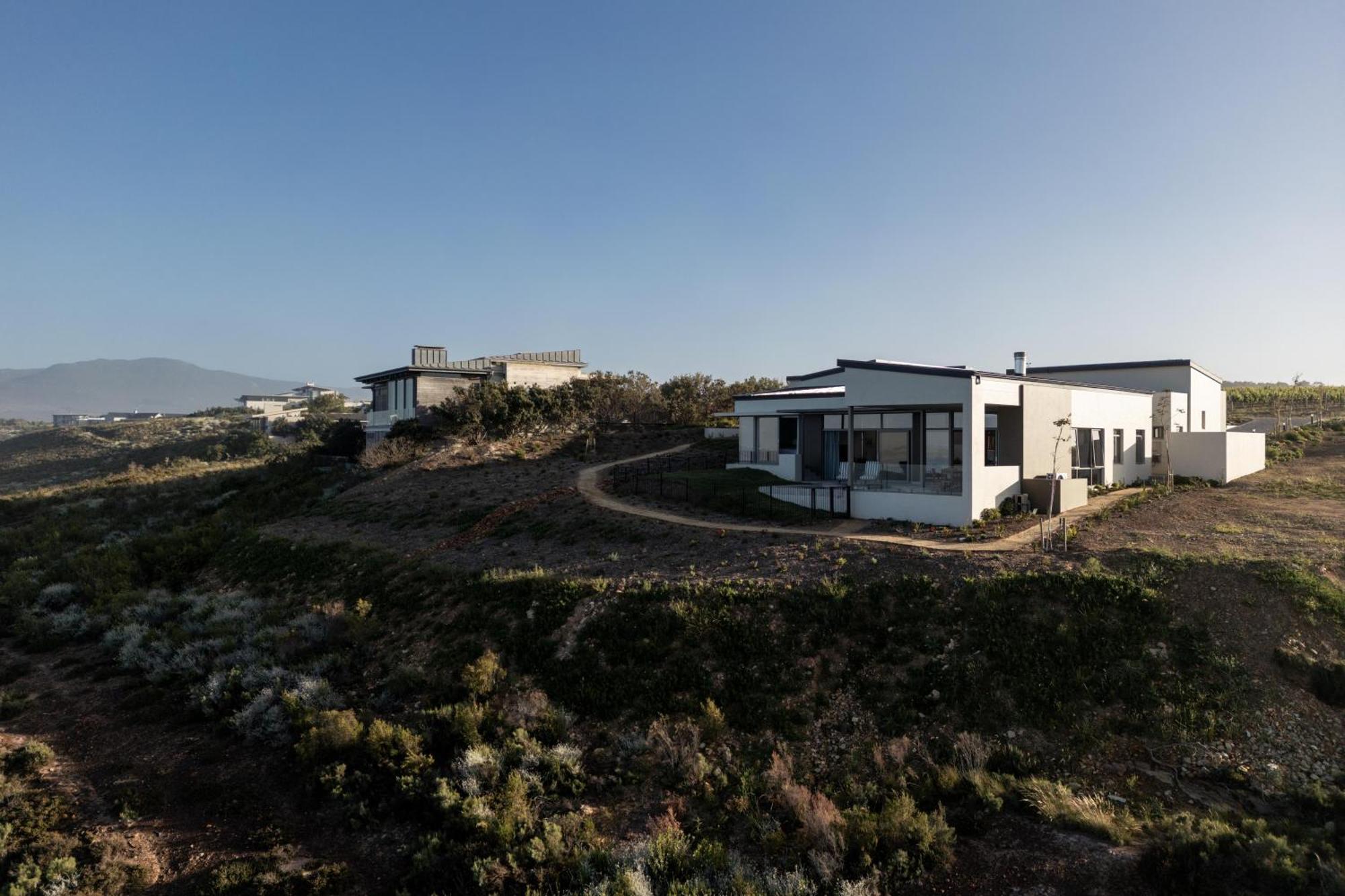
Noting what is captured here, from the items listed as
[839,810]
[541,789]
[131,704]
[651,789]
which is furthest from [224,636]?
[839,810]

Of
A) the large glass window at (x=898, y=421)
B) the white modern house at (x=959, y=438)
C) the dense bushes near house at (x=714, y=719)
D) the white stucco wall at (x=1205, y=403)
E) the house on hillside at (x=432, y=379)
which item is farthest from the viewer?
the house on hillside at (x=432, y=379)

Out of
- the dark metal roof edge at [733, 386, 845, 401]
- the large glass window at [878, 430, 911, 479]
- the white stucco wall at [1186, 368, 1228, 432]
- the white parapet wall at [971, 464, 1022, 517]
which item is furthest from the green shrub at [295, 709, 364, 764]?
the white stucco wall at [1186, 368, 1228, 432]

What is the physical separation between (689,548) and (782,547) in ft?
9.33

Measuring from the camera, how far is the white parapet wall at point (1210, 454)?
29406 millimetres

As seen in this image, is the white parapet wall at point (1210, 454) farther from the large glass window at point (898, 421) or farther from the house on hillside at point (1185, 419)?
the large glass window at point (898, 421)

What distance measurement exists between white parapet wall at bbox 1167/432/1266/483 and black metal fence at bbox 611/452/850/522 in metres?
16.0

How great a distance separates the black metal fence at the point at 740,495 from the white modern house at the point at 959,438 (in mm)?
985

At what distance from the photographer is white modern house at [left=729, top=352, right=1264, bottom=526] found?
21516mm

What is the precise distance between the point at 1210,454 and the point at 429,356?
145 ft

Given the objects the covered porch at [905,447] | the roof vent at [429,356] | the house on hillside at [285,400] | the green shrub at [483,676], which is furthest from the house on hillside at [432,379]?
the house on hillside at [285,400]

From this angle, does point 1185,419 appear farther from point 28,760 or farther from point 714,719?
point 28,760

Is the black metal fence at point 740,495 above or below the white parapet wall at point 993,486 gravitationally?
below

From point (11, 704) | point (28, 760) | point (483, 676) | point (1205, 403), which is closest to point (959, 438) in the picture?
point (483, 676)

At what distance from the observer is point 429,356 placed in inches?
1863
